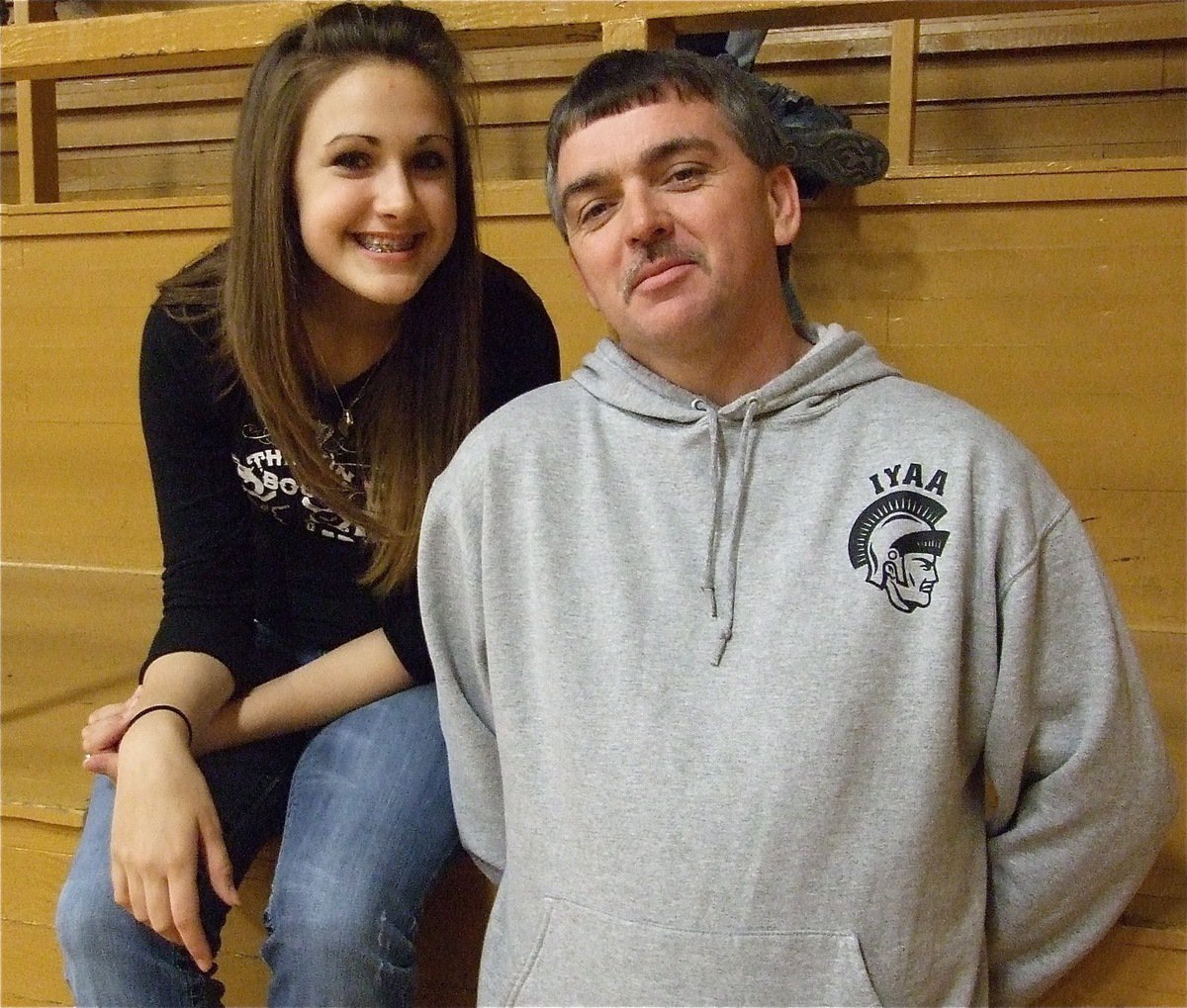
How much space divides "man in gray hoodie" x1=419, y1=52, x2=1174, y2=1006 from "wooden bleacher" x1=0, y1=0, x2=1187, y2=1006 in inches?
9.0

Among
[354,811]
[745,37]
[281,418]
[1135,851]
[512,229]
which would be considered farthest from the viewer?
[745,37]

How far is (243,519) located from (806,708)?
2.11 ft

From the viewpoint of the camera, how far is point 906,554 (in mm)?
824

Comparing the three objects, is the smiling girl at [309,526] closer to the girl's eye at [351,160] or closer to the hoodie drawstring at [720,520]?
the girl's eye at [351,160]

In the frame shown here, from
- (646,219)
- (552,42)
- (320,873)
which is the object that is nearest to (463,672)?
(320,873)

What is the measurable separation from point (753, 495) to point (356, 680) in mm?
447

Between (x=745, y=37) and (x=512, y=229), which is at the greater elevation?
(x=745, y=37)

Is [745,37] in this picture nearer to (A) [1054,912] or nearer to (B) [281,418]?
(B) [281,418]

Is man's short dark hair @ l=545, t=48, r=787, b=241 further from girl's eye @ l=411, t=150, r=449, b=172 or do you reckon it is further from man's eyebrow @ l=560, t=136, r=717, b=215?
girl's eye @ l=411, t=150, r=449, b=172

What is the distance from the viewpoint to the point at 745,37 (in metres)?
2.18

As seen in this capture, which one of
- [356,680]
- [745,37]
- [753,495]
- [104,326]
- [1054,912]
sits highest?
[745,37]

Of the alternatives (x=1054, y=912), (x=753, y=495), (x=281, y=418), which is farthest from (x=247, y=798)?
(x=1054, y=912)

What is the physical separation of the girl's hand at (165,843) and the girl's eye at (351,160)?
0.56 meters

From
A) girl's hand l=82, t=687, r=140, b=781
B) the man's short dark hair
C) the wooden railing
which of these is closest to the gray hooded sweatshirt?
the man's short dark hair
